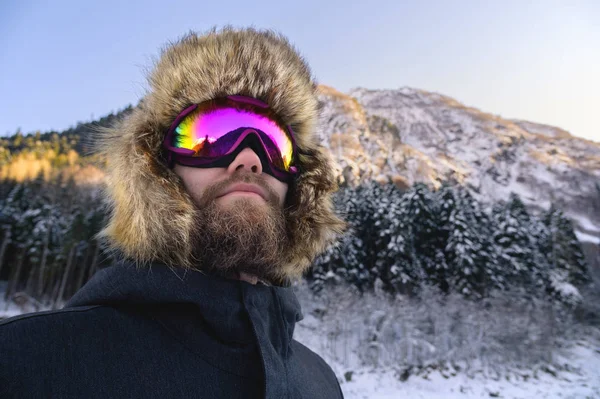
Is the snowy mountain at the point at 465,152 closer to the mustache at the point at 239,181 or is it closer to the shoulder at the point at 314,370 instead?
the shoulder at the point at 314,370

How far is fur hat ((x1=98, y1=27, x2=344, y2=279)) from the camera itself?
1.54 metres

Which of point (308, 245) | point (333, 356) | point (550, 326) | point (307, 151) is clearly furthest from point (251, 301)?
point (550, 326)

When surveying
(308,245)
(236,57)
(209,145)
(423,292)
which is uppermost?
(236,57)

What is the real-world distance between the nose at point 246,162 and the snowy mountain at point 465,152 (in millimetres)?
69863

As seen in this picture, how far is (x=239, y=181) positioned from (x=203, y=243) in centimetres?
42

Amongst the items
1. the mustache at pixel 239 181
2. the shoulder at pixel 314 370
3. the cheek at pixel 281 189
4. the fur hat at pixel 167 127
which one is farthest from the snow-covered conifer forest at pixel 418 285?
the mustache at pixel 239 181

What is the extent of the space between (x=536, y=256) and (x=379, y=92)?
13409 centimetres

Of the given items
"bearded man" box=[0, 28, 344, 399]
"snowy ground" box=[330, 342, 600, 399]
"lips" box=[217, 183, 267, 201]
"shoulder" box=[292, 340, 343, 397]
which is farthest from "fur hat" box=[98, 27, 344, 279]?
"snowy ground" box=[330, 342, 600, 399]

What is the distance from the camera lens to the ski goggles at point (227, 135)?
1.86 m

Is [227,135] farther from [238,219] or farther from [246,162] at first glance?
[238,219]

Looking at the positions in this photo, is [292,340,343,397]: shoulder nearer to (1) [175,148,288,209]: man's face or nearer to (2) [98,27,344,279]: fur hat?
(2) [98,27,344,279]: fur hat

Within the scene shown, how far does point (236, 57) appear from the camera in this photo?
201 centimetres

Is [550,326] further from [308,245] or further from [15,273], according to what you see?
[15,273]

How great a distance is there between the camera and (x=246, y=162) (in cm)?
187
